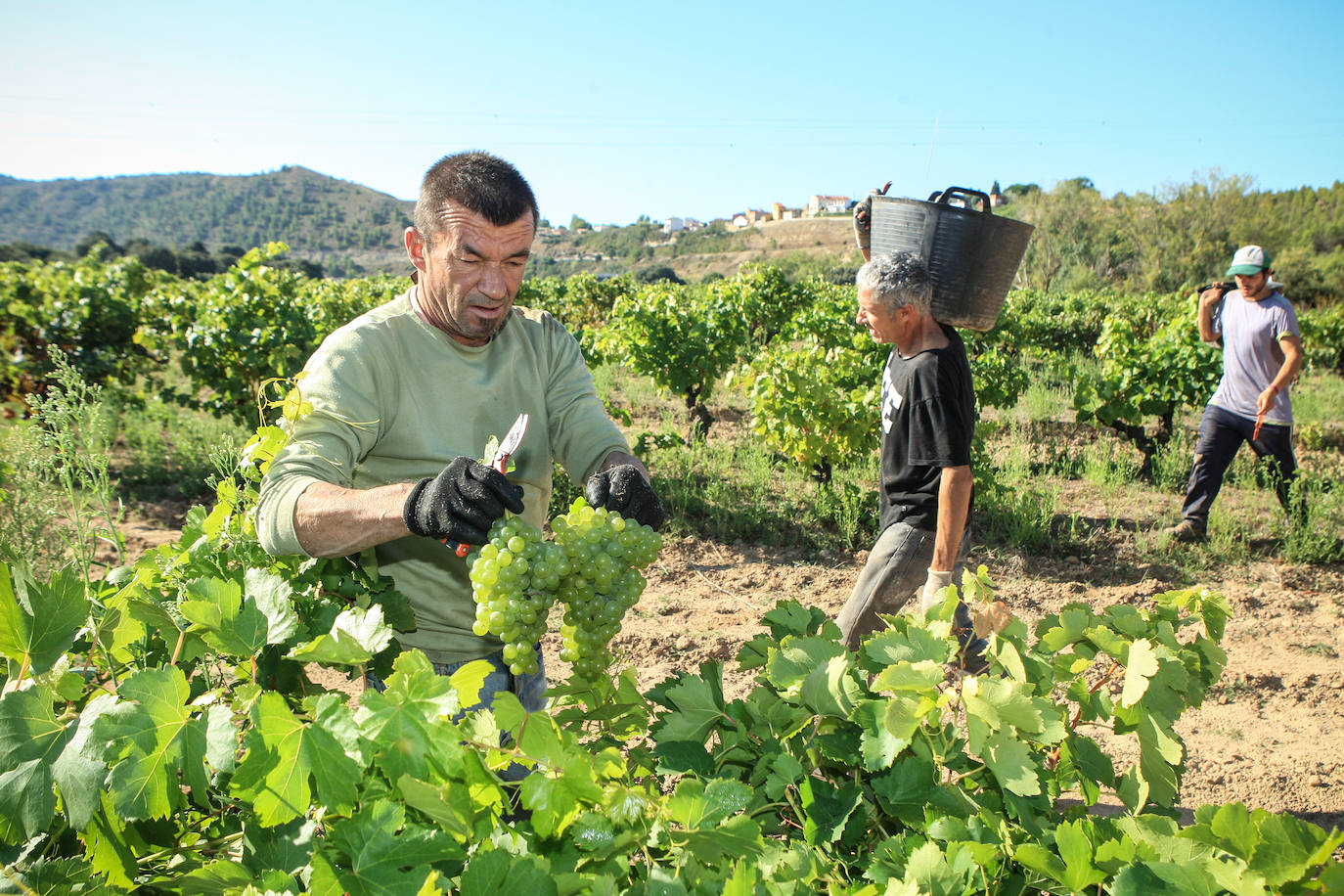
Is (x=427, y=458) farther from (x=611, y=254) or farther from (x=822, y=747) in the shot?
(x=611, y=254)

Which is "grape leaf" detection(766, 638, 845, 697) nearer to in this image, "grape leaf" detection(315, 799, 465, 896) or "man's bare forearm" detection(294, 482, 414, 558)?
"grape leaf" detection(315, 799, 465, 896)

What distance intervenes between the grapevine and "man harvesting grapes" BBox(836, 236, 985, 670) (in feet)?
5.52

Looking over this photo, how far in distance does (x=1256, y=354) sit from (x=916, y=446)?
375 cm

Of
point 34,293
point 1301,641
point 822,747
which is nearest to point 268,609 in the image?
point 822,747

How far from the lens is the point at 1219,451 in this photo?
530cm

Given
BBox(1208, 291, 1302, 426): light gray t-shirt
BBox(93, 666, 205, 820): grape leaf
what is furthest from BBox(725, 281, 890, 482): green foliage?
BBox(93, 666, 205, 820): grape leaf

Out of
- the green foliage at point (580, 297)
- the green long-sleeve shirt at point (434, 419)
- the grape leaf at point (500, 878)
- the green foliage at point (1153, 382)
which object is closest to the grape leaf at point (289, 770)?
the grape leaf at point (500, 878)

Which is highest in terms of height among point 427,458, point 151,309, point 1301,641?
point 151,309

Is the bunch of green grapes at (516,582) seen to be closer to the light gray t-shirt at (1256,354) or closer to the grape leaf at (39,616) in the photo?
the grape leaf at (39,616)

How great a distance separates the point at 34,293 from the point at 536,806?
10.2m

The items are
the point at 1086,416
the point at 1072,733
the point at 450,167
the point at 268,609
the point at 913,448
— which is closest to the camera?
the point at 268,609

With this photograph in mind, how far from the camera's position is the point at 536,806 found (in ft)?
2.82

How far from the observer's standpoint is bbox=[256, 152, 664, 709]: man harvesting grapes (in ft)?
5.38

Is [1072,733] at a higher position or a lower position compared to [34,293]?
lower
